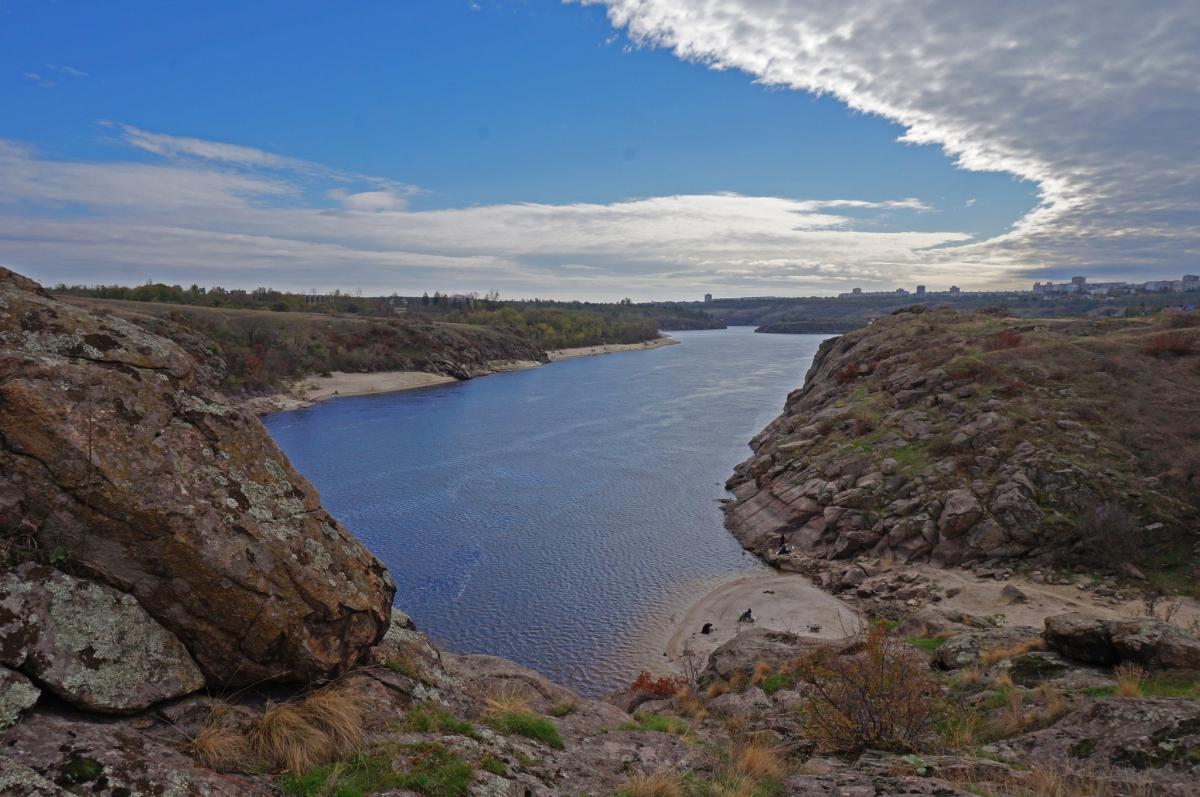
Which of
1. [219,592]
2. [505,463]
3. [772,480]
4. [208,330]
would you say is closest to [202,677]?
[219,592]

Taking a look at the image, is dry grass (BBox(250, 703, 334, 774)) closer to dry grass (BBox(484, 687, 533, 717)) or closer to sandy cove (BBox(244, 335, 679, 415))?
dry grass (BBox(484, 687, 533, 717))

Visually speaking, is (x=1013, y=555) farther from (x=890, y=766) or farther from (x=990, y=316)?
(x=990, y=316)

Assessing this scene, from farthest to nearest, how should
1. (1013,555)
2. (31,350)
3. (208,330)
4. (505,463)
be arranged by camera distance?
(208,330) → (505,463) → (1013,555) → (31,350)

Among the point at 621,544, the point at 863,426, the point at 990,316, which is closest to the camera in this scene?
the point at 621,544

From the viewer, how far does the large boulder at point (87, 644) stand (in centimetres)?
447

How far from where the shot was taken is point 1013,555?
22578 mm

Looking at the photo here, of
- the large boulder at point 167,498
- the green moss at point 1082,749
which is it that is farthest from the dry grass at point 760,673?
the large boulder at point 167,498

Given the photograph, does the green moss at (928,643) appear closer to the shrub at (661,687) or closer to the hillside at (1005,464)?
the shrub at (661,687)

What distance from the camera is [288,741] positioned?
551cm

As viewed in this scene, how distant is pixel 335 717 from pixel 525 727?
2367 millimetres

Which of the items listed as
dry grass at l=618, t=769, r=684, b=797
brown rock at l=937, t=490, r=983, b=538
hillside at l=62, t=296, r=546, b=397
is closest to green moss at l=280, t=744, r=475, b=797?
dry grass at l=618, t=769, r=684, b=797

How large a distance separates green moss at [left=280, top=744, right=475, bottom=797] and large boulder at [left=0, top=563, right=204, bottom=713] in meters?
1.36

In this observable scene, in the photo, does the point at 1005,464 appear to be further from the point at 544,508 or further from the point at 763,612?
the point at 544,508

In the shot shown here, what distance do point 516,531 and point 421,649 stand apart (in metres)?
23.2
